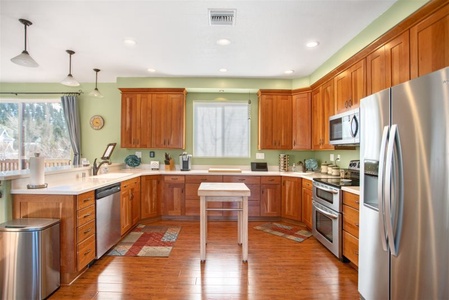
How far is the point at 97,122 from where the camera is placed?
4879 millimetres

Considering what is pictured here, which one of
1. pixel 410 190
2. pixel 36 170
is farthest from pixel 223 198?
pixel 36 170

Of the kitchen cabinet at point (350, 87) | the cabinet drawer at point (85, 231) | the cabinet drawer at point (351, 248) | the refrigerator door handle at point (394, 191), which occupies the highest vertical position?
the kitchen cabinet at point (350, 87)

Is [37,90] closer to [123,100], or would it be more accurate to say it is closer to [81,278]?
[123,100]

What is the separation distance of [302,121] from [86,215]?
3814 mm

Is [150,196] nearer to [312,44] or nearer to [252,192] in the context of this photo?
[252,192]

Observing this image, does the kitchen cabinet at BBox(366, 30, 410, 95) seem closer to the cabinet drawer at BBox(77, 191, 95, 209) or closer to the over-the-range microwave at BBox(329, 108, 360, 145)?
the over-the-range microwave at BBox(329, 108, 360, 145)

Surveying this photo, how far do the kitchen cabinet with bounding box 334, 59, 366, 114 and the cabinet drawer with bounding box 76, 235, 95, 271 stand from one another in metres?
3.60

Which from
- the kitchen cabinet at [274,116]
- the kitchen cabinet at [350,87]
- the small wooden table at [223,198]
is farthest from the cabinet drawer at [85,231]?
the kitchen cabinet at [350,87]

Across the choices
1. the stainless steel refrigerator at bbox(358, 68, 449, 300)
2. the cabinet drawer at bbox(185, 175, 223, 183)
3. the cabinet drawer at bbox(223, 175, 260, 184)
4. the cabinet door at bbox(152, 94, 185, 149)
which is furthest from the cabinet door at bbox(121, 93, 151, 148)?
the stainless steel refrigerator at bbox(358, 68, 449, 300)

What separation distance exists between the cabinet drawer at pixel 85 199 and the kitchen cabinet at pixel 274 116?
3.11 metres

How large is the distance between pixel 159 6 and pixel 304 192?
3.39 metres

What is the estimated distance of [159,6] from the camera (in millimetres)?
2271

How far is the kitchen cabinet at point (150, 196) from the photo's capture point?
4009 millimetres

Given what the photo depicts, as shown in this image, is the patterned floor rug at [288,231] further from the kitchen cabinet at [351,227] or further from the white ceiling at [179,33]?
the white ceiling at [179,33]
